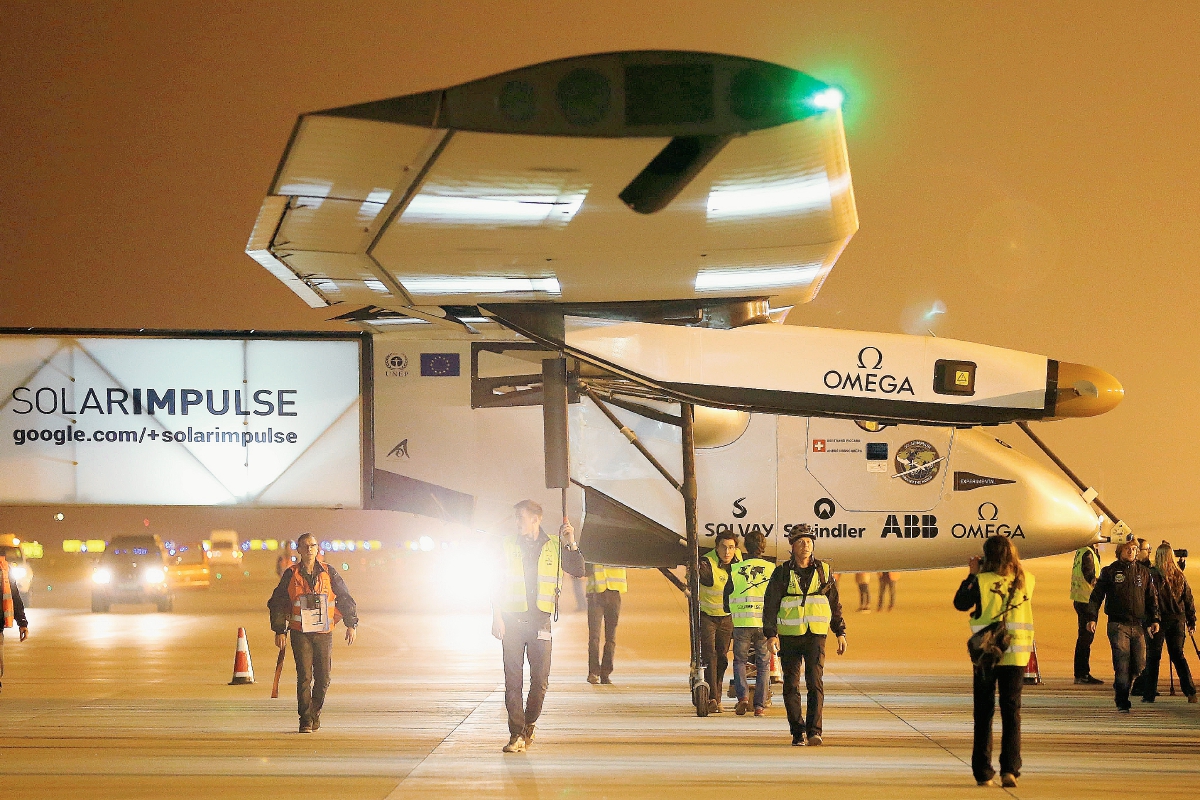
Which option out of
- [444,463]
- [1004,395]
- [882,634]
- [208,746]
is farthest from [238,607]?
[1004,395]

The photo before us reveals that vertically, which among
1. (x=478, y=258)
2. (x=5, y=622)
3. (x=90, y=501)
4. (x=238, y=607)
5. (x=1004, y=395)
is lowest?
(x=238, y=607)

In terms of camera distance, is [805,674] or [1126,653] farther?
[1126,653]

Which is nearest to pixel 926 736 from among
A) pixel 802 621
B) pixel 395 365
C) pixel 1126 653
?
pixel 802 621

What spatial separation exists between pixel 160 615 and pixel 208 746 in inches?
743

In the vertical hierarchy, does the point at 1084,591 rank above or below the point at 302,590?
below

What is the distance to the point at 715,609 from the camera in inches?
456

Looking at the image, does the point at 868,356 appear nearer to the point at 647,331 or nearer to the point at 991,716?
the point at 647,331

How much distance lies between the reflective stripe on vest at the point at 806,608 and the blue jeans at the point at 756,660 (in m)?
1.77

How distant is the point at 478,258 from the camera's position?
777 cm

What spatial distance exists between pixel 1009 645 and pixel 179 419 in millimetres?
8544

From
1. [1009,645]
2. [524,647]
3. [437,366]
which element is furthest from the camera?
[437,366]

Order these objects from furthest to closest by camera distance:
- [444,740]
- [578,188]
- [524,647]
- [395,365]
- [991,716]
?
1. [395,365]
2. [444,740]
3. [524,647]
4. [991,716]
5. [578,188]

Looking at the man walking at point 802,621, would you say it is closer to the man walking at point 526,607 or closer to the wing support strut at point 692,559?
the wing support strut at point 692,559

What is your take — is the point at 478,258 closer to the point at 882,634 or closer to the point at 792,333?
the point at 792,333
